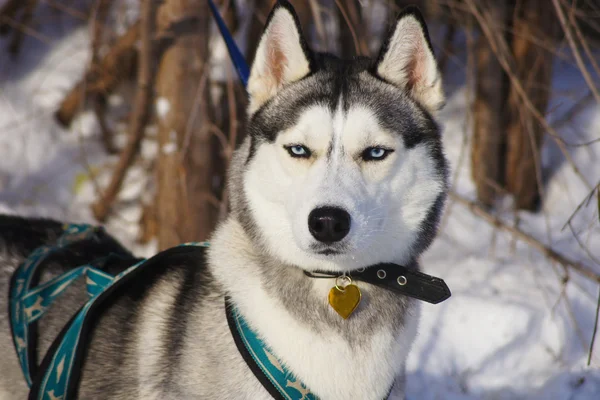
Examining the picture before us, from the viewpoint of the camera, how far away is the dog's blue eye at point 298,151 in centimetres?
187

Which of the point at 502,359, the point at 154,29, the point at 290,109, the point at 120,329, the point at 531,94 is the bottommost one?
the point at 502,359

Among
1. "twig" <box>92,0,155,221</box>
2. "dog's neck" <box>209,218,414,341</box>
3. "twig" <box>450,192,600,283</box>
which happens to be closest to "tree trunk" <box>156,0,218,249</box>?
"twig" <box>92,0,155,221</box>

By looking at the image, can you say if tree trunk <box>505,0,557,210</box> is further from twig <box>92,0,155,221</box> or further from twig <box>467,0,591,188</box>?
twig <box>92,0,155,221</box>

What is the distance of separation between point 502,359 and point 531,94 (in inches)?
80.6

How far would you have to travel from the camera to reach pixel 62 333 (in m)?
2.03

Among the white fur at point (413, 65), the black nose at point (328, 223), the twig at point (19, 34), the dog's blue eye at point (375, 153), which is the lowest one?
the black nose at point (328, 223)

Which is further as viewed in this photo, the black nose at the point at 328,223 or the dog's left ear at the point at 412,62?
the dog's left ear at the point at 412,62

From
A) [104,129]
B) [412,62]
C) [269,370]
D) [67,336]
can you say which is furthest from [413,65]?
[104,129]

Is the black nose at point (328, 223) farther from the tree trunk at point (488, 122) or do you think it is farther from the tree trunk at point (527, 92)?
the tree trunk at point (488, 122)

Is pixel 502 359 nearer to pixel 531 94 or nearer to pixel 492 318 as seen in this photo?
pixel 492 318

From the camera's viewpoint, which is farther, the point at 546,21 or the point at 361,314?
the point at 546,21

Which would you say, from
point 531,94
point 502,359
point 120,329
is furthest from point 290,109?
point 531,94

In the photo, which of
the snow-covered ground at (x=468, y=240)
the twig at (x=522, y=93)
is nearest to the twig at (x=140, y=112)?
the snow-covered ground at (x=468, y=240)

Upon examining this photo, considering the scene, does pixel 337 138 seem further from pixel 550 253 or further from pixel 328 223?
pixel 550 253
